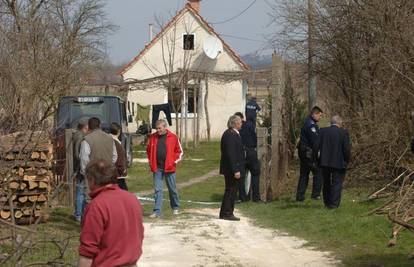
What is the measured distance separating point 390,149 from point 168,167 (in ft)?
15.6

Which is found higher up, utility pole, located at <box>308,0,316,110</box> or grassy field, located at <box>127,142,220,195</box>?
utility pole, located at <box>308,0,316,110</box>

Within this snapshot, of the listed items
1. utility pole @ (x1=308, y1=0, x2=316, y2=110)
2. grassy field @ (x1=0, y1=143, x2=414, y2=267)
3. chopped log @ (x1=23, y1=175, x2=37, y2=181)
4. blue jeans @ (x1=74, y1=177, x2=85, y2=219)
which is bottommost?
grassy field @ (x1=0, y1=143, x2=414, y2=267)

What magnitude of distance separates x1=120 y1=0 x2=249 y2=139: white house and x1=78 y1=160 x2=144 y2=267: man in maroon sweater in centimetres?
2992

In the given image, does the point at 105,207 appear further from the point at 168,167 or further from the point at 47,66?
the point at 47,66

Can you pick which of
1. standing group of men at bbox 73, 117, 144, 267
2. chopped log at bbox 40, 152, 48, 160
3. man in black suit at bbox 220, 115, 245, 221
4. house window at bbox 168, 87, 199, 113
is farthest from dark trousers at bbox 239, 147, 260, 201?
house window at bbox 168, 87, 199, 113

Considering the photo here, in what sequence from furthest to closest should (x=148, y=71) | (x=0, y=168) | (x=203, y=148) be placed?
1. (x=148, y=71)
2. (x=203, y=148)
3. (x=0, y=168)

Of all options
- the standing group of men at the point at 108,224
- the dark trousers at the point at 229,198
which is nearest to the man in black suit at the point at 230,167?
the dark trousers at the point at 229,198

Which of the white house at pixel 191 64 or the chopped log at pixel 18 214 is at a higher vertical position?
the white house at pixel 191 64

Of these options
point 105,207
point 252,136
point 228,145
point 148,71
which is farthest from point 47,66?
point 148,71

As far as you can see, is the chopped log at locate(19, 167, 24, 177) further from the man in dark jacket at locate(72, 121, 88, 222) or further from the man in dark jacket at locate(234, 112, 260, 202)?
the man in dark jacket at locate(234, 112, 260, 202)

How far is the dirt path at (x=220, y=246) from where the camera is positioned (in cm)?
944

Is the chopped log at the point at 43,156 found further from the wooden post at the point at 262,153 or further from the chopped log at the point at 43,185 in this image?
A: the wooden post at the point at 262,153

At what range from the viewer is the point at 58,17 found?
2616 cm

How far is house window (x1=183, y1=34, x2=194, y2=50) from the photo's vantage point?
1428 inches
